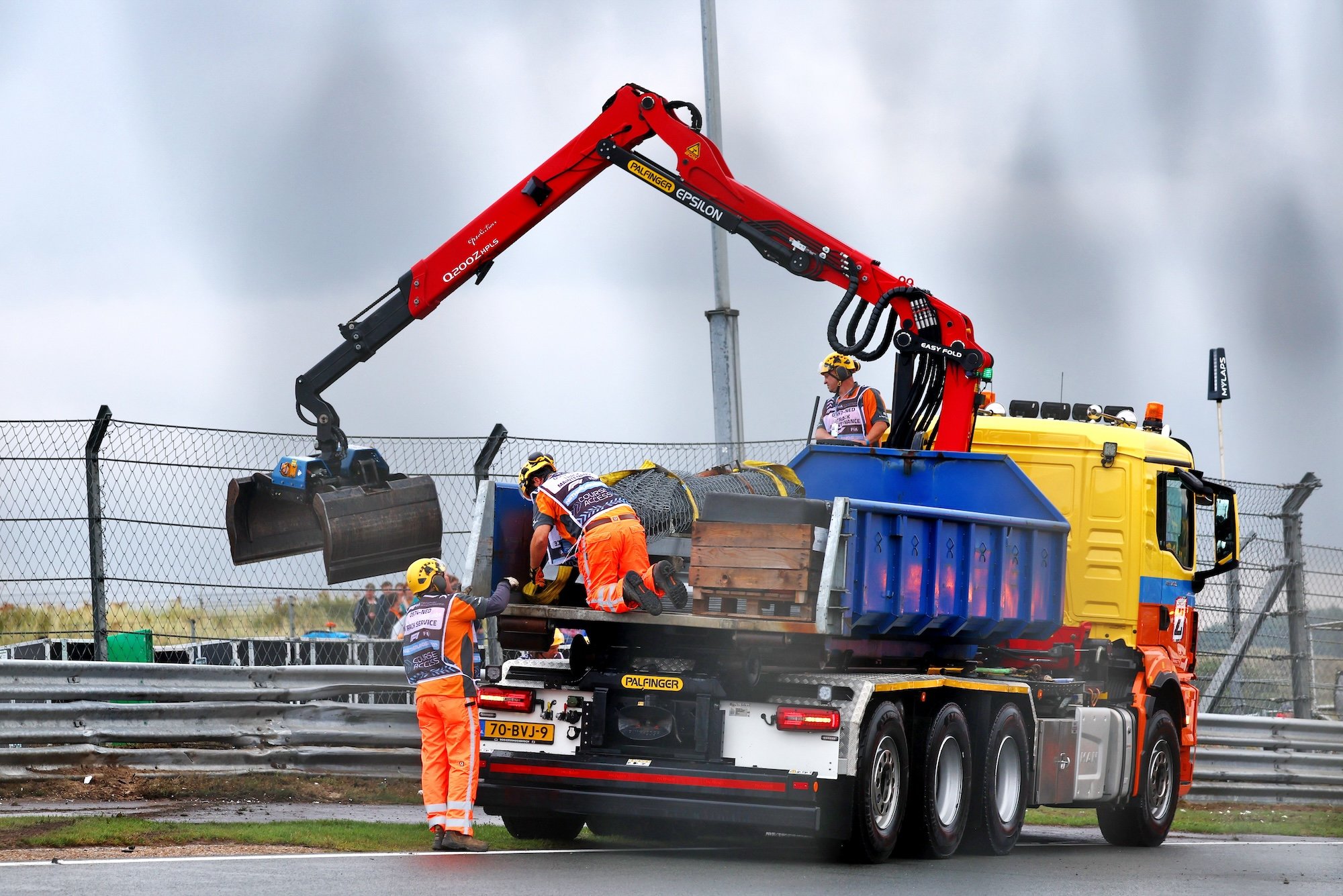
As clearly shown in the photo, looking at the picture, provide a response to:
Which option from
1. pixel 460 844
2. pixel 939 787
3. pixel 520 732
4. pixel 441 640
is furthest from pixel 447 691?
pixel 939 787

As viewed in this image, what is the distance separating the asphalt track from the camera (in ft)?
26.5

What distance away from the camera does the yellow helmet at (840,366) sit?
42.3ft

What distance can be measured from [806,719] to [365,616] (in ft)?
26.7

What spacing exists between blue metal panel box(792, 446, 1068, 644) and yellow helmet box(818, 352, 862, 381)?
2.92 ft

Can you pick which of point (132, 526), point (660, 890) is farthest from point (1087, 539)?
point (132, 526)

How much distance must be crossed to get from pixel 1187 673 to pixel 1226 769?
302 cm

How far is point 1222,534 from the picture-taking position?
14.0m

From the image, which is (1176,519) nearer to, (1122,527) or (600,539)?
(1122,527)

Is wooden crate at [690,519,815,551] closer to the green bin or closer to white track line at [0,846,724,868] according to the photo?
white track line at [0,846,724,868]

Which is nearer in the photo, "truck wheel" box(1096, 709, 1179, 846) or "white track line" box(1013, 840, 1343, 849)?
"white track line" box(1013, 840, 1343, 849)

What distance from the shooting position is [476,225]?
1347cm

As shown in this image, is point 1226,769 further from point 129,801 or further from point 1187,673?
point 129,801

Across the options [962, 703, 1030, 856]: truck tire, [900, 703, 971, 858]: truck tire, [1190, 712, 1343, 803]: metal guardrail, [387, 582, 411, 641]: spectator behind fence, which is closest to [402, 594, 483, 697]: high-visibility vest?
[900, 703, 971, 858]: truck tire

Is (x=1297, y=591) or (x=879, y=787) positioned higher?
(x=1297, y=591)
